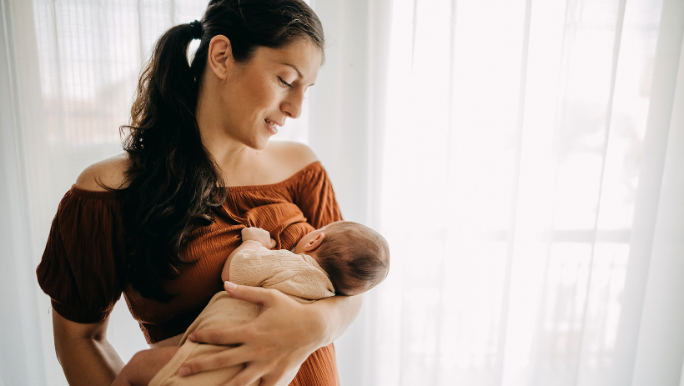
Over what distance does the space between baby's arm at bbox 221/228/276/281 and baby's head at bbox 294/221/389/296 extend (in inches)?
4.1

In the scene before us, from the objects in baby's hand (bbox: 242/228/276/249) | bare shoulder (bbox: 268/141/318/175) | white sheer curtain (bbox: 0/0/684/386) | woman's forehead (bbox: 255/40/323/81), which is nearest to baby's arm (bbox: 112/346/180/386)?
baby's hand (bbox: 242/228/276/249)

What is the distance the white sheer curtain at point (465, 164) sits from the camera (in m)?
1.51

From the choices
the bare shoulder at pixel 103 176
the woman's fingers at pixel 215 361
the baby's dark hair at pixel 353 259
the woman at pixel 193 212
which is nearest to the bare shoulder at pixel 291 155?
the woman at pixel 193 212

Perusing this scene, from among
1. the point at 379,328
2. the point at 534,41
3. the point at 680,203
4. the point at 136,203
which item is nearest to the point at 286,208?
the point at 136,203

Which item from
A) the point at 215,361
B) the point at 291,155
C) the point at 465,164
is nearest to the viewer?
the point at 215,361

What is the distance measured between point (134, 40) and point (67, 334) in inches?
45.5

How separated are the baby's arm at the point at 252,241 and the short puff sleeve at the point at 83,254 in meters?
0.27

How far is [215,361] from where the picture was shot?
0.76 m

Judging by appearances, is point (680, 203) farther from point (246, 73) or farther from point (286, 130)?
point (246, 73)

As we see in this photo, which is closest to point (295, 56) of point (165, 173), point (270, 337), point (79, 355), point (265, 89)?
point (265, 89)

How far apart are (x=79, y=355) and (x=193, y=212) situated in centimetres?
46

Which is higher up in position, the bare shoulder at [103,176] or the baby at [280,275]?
the bare shoulder at [103,176]

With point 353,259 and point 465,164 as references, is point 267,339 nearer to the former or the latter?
point 353,259

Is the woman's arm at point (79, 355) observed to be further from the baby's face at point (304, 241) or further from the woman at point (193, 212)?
the baby's face at point (304, 241)
